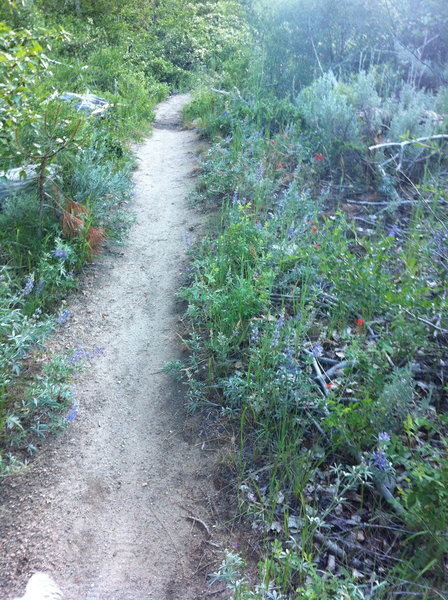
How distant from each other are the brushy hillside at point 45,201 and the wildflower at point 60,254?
0.02 metres

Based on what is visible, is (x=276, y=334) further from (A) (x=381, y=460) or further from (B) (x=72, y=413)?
(B) (x=72, y=413)

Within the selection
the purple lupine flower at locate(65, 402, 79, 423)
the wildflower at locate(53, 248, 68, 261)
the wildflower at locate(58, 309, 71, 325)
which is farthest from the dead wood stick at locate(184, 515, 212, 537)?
the wildflower at locate(53, 248, 68, 261)

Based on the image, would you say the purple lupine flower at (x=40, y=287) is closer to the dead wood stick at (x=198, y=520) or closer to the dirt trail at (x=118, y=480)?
the dirt trail at (x=118, y=480)

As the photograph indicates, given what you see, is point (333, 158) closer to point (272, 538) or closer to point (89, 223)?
point (89, 223)

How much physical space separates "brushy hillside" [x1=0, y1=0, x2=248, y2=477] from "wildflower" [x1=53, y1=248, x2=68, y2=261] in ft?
0.06

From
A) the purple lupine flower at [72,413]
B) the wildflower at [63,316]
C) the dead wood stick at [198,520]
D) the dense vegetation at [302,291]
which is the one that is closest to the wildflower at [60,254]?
the dense vegetation at [302,291]

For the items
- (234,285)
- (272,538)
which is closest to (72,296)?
(234,285)

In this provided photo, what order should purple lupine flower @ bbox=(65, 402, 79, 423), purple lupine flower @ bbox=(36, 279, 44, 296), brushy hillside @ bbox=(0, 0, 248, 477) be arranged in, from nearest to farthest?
purple lupine flower @ bbox=(65, 402, 79, 423)
brushy hillside @ bbox=(0, 0, 248, 477)
purple lupine flower @ bbox=(36, 279, 44, 296)

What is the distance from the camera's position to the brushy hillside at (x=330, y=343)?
2.74 metres

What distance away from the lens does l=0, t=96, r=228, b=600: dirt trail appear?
2775 millimetres

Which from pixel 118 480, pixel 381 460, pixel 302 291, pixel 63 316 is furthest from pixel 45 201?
pixel 381 460

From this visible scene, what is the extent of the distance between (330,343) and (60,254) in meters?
2.53

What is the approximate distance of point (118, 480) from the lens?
10.9 feet

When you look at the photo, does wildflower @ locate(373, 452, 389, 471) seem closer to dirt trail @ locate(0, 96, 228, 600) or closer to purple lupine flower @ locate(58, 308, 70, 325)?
dirt trail @ locate(0, 96, 228, 600)
